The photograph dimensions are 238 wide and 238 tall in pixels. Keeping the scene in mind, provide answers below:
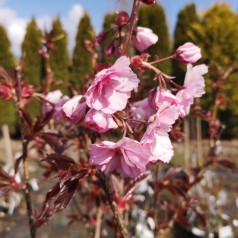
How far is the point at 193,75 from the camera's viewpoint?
0.95 m

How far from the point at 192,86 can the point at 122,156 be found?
24 centimetres

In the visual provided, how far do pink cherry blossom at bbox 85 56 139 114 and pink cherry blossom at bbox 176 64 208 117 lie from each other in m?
0.17

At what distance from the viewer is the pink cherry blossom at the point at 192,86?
0.94 meters

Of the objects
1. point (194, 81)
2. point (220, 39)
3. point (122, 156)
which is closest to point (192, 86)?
point (194, 81)

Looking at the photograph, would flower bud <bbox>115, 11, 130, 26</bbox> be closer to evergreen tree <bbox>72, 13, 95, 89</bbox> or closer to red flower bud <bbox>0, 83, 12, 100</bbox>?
red flower bud <bbox>0, 83, 12, 100</bbox>

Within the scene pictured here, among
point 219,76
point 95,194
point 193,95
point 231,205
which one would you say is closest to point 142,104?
point 193,95

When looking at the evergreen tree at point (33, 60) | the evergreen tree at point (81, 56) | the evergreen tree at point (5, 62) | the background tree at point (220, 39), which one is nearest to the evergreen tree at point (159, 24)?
the background tree at point (220, 39)

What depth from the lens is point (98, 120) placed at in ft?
2.63

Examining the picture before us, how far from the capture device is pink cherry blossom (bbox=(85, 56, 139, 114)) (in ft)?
2.62

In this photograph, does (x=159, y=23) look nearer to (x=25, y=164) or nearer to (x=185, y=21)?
(x=185, y=21)

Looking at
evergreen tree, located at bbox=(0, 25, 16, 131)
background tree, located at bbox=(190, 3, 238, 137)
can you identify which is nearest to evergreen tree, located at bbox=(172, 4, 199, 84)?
background tree, located at bbox=(190, 3, 238, 137)

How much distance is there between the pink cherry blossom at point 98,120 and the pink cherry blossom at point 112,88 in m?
0.01

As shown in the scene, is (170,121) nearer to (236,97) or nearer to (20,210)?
(20,210)

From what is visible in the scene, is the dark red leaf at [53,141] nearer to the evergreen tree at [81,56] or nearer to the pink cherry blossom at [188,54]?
the pink cherry blossom at [188,54]
